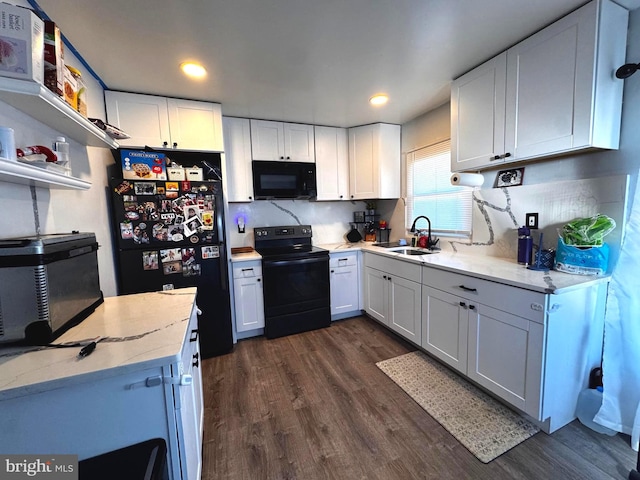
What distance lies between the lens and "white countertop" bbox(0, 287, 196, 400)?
2.54 ft

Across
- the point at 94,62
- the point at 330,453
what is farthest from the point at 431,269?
the point at 94,62

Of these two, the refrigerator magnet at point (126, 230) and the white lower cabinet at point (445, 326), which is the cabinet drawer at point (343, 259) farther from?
the refrigerator magnet at point (126, 230)

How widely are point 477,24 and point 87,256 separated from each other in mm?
2500

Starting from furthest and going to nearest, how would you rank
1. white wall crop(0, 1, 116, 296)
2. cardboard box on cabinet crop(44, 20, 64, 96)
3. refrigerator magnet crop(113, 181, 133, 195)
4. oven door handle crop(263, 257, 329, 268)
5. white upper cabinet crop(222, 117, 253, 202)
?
white upper cabinet crop(222, 117, 253, 202)
oven door handle crop(263, 257, 329, 268)
refrigerator magnet crop(113, 181, 133, 195)
white wall crop(0, 1, 116, 296)
cardboard box on cabinet crop(44, 20, 64, 96)

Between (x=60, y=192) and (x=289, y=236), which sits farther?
(x=289, y=236)

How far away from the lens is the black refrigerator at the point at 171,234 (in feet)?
7.00

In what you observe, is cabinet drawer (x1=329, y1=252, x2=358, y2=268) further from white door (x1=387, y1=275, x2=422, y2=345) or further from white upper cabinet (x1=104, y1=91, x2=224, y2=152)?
white upper cabinet (x1=104, y1=91, x2=224, y2=152)

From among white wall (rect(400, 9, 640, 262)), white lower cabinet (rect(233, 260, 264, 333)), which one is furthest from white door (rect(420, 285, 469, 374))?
white lower cabinet (rect(233, 260, 264, 333))

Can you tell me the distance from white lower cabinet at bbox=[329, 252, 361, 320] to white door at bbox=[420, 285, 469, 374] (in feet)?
3.39

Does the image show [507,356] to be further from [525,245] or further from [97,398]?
[97,398]

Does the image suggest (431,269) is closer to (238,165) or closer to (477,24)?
(477,24)

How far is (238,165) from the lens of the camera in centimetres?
293

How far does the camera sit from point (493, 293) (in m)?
1.70

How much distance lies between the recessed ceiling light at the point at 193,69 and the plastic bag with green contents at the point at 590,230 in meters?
2.72
